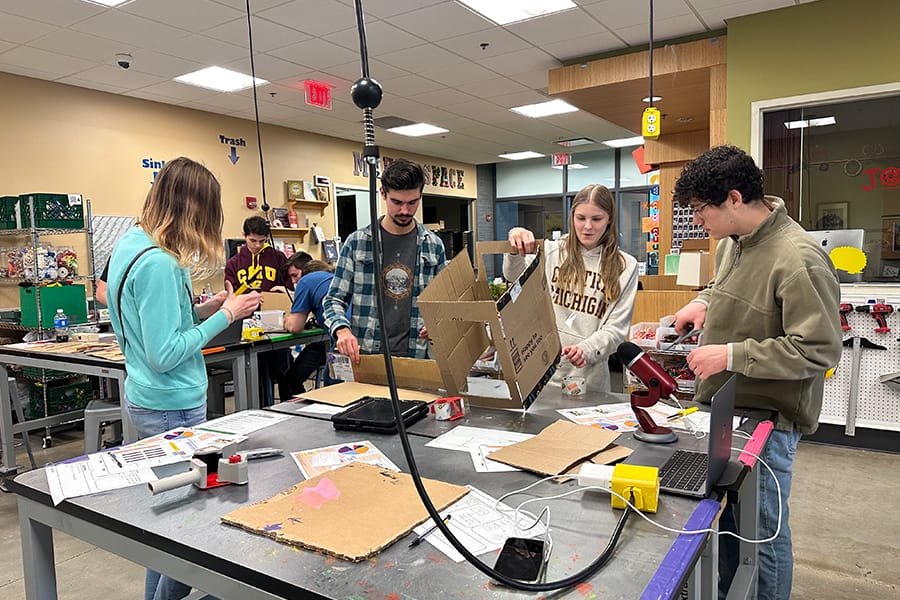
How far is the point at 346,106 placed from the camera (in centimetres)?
631

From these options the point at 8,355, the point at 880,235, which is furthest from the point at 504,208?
the point at 8,355

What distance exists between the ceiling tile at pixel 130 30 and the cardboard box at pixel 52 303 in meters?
1.81

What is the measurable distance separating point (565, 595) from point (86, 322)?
15.9 feet

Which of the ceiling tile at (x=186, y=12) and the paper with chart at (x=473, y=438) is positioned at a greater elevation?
the ceiling tile at (x=186, y=12)

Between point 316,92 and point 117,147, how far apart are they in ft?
6.32

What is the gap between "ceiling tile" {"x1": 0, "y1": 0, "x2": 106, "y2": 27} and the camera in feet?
11.8

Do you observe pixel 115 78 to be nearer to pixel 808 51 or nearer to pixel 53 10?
pixel 53 10

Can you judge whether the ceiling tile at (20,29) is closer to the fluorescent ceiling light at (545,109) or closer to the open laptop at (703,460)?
the fluorescent ceiling light at (545,109)

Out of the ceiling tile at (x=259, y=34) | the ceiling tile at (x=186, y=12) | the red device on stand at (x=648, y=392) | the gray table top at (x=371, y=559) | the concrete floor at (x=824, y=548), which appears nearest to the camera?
the gray table top at (x=371, y=559)

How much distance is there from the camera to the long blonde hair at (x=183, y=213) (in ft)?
5.57

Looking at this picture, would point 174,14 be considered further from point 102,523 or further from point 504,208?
point 504,208

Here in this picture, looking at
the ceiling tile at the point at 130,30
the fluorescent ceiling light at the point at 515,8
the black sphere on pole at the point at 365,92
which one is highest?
the fluorescent ceiling light at the point at 515,8

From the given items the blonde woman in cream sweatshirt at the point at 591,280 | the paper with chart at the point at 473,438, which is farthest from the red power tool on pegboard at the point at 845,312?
the paper with chart at the point at 473,438

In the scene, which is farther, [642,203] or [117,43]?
[642,203]
